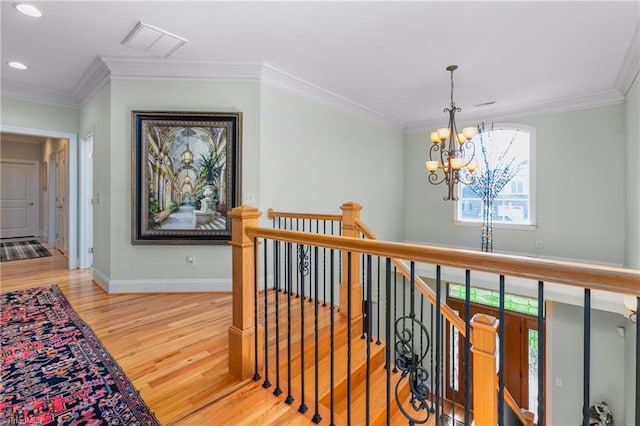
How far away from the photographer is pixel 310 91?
13.4 ft

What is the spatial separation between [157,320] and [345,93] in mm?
3597

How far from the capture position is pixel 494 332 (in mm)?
1105

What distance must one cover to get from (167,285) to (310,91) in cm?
297

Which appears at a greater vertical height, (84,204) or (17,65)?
(17,65)

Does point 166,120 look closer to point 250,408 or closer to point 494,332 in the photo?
point 250,408

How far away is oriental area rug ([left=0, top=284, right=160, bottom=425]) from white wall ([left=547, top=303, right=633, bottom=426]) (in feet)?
18.1

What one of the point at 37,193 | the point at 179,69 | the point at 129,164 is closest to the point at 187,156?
the point at 129,164

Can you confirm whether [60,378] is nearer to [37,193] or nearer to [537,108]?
[537,108]

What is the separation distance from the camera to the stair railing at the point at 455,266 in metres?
0.83

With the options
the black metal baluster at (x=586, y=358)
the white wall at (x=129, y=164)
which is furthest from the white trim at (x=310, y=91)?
the black metal baluster at (x=586, y=358)

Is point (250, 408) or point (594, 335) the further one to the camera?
point (594, 335)

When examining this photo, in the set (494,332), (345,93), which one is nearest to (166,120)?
(345,93)

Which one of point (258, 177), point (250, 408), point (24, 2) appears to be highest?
point (24, 2)

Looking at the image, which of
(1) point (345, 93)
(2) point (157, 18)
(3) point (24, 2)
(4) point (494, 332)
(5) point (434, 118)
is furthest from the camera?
(5) point (434, 118)
